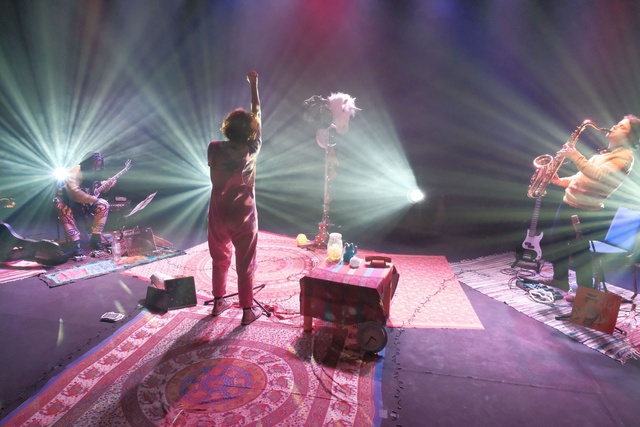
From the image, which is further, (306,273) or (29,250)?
(29,250)

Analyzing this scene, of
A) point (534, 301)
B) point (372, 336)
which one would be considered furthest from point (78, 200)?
point (534, 301)

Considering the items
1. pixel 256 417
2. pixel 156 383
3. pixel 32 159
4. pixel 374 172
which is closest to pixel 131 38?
pixel 32 159

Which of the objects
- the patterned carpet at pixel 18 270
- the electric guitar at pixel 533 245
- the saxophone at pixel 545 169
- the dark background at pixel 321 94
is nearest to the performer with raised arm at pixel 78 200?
the patterned carpet at pixel 18 270

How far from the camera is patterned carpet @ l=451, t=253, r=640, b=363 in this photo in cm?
340

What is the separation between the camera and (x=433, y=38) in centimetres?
721

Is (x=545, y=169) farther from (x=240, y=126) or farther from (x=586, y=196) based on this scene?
(x=240, y=126)

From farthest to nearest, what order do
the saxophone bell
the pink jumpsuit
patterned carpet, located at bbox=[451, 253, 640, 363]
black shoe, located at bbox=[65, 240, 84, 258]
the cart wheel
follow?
1. black shoe, located at bbox=[65, 240, 84, 258]
2. the saxophone bell
3. patterned carpet, located at bbox=[451, 253, 640, 363]
4. the pink jumpsuit
5. the cart wheel

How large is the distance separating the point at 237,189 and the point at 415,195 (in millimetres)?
5639

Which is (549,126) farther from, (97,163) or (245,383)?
(97,163)

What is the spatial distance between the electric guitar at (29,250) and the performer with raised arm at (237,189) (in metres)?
3.24

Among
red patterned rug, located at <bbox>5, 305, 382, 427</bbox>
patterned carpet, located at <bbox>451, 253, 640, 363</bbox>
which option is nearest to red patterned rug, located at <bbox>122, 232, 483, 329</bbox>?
patterned carpet, located at <bbox>451, 253, 640, 363</bbox>

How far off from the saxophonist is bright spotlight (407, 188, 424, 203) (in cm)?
322

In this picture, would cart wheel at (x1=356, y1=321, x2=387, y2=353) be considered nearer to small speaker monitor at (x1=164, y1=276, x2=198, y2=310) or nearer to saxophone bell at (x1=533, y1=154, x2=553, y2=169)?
small speaker monitor at (x1=164, y1=276, x2=198, y2=310)

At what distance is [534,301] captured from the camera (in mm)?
4391
